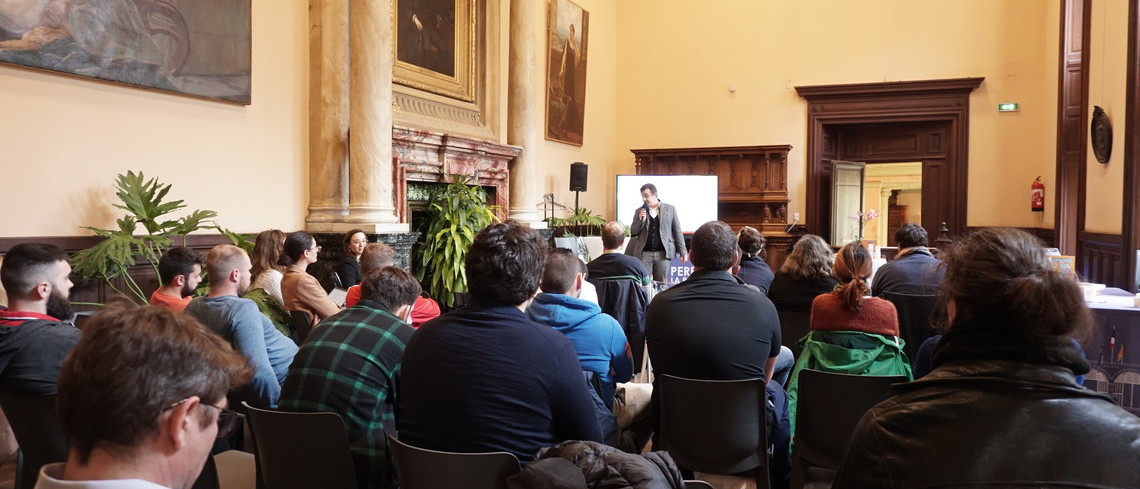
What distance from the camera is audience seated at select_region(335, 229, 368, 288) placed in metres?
5.79

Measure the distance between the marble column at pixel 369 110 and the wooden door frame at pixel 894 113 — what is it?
284 inches

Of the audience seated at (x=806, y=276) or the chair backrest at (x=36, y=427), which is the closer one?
the chair backrest at (x=36, y=427)

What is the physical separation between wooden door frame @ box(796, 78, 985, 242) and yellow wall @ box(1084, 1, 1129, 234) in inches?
144

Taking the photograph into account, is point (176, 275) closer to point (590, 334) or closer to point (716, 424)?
point (590, 334)

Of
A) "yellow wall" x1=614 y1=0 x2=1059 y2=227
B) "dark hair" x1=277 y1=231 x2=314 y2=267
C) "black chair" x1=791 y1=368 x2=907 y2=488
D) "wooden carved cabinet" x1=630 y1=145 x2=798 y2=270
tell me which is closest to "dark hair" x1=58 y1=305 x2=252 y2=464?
"black chair" x1=791 y1=368 x2=907 y2=488

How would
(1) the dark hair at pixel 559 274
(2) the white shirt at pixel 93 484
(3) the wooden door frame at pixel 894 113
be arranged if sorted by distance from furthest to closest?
(3) the wooden door frame at pixel 894 113
(1) the dark hair at pixel 559 274
(2) the white shirt at pixel 93 484

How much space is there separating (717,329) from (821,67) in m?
10.0

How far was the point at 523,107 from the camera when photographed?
9.77m

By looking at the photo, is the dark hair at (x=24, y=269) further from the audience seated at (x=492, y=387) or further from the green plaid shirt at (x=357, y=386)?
the audience seated at (x=492, y=387)

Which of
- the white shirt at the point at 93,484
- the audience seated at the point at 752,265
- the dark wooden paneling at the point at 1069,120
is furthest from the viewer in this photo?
the dark wooden paneling at the point at 1069,120

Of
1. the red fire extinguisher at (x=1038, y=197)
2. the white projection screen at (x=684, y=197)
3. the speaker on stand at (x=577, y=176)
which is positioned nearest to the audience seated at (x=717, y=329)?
the speaker on stand at (x=577, y=176)

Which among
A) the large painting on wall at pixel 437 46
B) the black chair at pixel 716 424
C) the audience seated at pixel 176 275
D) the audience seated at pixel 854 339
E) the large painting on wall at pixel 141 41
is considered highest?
the large painting on wall at pixel 437 46

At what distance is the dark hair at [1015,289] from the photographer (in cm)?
130

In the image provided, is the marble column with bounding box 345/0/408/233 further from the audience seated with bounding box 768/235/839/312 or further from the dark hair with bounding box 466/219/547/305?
the dark hair with bounding box 466/219/547/305
